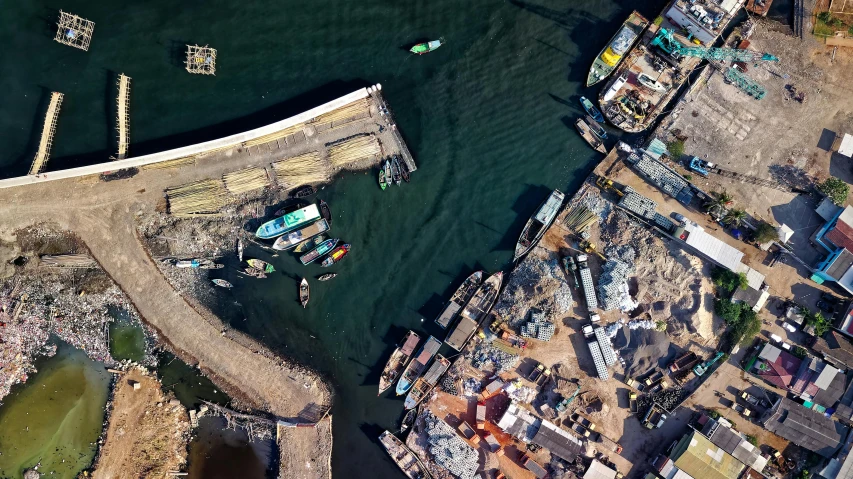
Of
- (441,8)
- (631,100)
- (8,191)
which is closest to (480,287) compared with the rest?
(631,100)

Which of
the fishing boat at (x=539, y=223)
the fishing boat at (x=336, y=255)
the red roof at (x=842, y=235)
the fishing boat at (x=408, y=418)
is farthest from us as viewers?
the fishing boat at (x=408, y=418)

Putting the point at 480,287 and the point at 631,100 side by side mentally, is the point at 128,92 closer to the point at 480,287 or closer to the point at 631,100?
the point at 480,287

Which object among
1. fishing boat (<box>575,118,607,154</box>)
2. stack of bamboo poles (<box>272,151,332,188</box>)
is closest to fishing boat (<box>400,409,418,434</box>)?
stack of bamboo poles (<box>272,151,332,188</box>)

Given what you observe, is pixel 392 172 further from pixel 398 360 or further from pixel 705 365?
pixel 705 365

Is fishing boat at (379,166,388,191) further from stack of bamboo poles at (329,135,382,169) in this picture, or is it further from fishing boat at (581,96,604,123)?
fishing boat at (581,96,604,123)

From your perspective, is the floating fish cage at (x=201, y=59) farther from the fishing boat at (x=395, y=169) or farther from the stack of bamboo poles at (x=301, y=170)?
the fishing boat at (x=395, y=169)

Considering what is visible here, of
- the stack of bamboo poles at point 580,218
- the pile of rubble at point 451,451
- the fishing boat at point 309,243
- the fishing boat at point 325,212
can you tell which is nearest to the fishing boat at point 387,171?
the fishing boat at point 325,212

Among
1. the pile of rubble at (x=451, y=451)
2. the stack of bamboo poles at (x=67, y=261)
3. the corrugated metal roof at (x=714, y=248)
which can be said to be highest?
the corrugated metal roof at (x=714, y=248)
